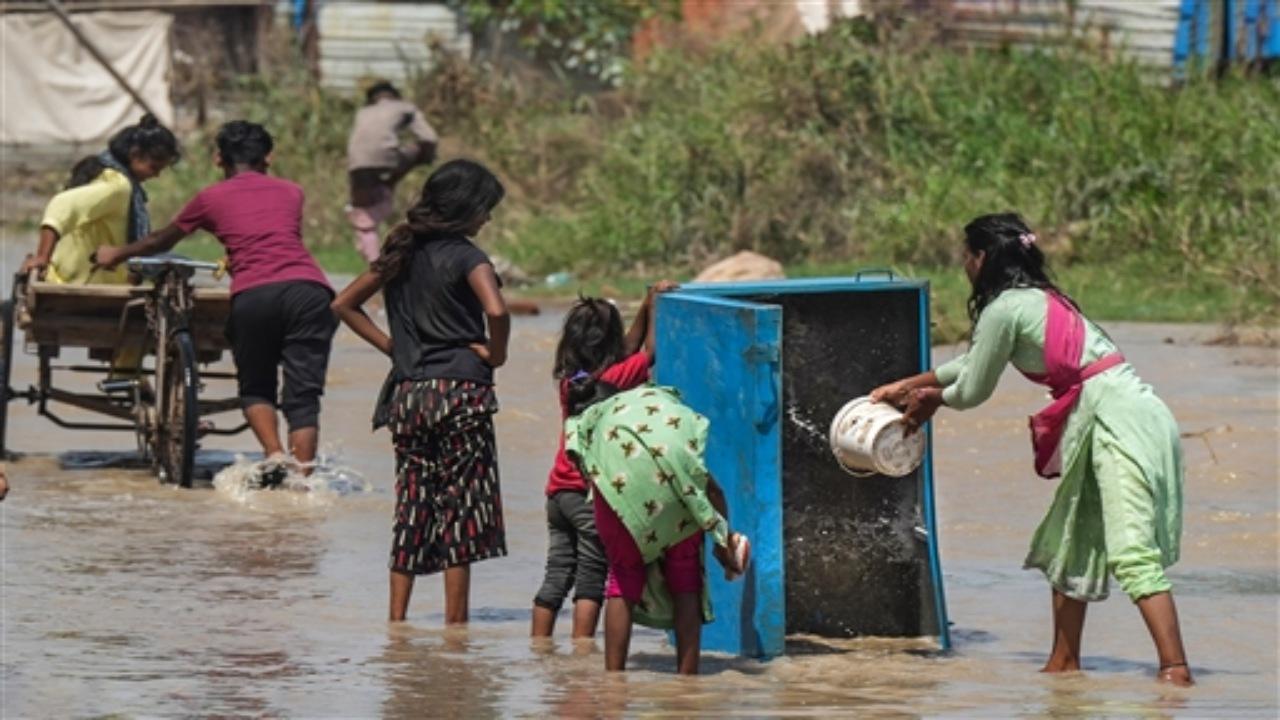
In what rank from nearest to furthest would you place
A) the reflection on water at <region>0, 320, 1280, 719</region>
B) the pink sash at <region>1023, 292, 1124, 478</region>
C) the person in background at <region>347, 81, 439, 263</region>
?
the reflection on water at <region>0, 320, 1280, 719</region> < the pink sash at <region>1023, 292, 1124, 478</region> < the person in background at <region>347, 81, 439, 263</region>

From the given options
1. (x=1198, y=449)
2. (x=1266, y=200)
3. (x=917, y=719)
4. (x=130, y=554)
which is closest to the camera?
(x=917, y=719)

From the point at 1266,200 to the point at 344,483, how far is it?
31.2 ft

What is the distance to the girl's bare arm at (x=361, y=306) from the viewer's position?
8.07m

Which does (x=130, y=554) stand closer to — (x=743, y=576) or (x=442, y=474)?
(x=442, y=474)

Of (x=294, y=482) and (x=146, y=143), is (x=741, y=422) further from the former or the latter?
(x=146, y=143)

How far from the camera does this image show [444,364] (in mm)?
8016

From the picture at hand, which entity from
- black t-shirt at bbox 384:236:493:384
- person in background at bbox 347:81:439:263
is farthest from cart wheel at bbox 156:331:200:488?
person in background at bbox 347:81:439:263

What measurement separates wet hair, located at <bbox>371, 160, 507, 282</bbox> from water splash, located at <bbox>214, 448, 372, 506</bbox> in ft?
9.64

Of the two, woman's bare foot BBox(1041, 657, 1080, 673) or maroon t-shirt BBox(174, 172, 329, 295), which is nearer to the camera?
woman's bare foot BBox(1041, 657, 1080, 673)

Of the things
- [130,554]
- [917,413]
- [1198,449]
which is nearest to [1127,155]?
[1198,449]

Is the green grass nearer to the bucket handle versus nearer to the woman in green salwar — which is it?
the bucket handle

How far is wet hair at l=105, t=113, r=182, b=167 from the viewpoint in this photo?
11336 millimetres

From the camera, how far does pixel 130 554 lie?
968cm

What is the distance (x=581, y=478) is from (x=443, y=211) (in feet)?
3.15
